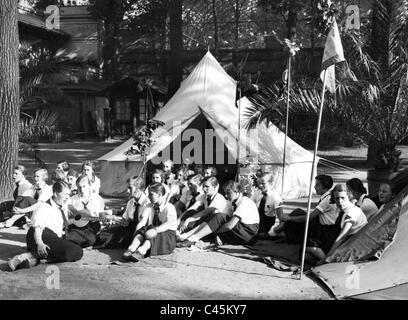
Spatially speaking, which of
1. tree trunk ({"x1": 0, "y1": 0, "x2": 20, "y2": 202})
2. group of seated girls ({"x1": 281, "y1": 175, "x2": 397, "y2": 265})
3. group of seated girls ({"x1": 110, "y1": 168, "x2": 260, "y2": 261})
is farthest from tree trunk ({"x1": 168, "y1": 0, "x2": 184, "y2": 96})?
group of seated girls ({"x1": 281, "y1": 175, "x2": 397, "y2": 265})

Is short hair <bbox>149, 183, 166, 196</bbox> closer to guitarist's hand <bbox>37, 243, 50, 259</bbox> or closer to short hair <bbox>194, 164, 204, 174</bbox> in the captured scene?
guitarist's hand <bbox>37, 243, 50, 259</bbox>

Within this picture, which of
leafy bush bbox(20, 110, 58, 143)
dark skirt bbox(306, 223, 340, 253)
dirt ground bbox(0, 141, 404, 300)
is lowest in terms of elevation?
dirt ground bbox(0, 141, 404, 300)

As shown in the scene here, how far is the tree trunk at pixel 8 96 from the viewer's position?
9.99 metres

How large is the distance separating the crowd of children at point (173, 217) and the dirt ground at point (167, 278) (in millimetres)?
217

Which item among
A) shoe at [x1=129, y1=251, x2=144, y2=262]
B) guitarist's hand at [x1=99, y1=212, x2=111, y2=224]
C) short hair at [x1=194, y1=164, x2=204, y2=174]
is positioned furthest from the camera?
short hair at [x1=194, y1=164, x2=204, y2=174]

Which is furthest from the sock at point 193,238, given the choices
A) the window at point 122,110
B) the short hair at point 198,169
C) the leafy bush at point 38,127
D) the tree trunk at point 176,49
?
the window at point 122,110

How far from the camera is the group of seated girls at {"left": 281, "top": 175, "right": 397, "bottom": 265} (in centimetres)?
598

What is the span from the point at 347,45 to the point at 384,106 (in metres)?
1.39

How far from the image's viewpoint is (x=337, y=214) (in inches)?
248

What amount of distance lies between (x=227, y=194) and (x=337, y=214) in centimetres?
158

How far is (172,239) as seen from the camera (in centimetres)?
662

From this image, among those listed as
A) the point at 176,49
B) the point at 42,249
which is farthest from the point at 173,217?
the point at 176,49

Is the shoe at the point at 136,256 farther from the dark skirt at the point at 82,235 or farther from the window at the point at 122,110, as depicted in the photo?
the window at the point at 122,110

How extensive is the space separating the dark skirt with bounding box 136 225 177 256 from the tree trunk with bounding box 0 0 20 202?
468 cm
